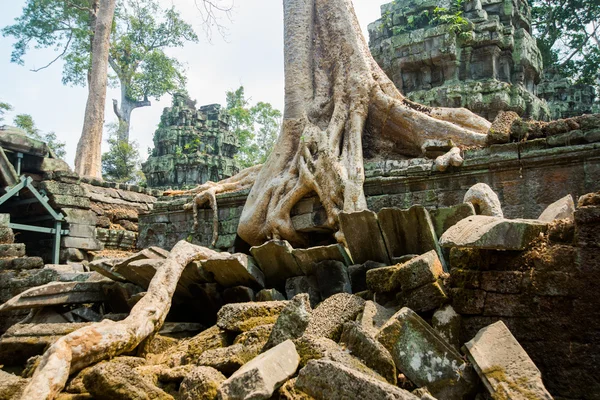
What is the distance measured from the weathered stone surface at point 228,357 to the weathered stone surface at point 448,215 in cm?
163

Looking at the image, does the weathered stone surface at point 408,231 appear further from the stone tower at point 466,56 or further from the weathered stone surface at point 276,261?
the stone tower at point 466,56

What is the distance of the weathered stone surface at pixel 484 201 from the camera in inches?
153

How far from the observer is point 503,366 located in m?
2.16

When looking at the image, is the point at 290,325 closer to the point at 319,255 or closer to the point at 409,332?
the point at 409,332

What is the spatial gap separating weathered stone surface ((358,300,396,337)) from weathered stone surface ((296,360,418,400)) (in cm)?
48

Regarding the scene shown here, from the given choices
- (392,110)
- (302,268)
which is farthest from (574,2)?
(302,268)

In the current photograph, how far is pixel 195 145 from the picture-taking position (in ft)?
64.2

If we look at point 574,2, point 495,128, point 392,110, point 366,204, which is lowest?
point 366,204

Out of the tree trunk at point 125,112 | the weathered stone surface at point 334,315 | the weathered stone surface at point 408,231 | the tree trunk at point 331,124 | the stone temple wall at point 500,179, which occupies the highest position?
the tree trunk at point 125,112

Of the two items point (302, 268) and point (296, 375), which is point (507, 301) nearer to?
point (296, 375)

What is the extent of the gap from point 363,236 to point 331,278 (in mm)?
372

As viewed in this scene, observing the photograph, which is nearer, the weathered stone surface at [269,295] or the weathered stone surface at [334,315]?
the weathered stone surface at [334,315]

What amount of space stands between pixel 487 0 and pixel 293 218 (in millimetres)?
8177

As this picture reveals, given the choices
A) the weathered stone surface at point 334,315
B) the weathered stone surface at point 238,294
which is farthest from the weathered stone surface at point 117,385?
the weathered stone surface at point 238,294
